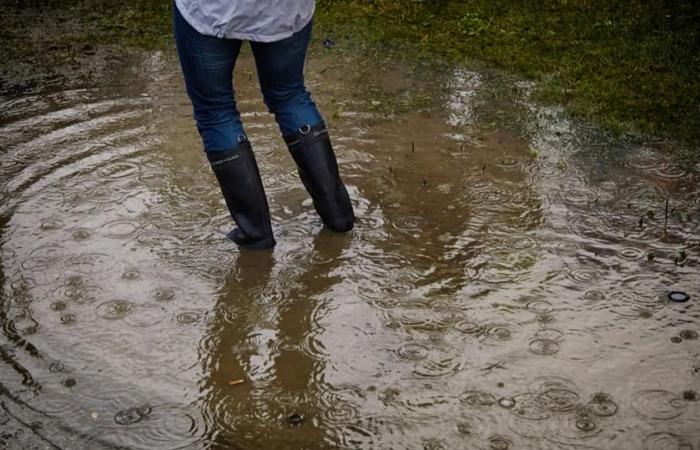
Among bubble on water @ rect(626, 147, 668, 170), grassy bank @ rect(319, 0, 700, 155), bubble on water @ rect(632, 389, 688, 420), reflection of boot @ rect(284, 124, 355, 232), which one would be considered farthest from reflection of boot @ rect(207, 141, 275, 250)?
grassy bank @ rect(319, 0, 700, 155)

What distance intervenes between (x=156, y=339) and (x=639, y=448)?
1892mm

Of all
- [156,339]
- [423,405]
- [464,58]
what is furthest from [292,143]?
[464,58]

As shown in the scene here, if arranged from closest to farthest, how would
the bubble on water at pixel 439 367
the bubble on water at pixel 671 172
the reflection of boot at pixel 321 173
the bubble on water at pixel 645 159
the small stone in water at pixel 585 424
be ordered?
the small stone in water at pixel 585 424
the bubble on water at pixel 439 367
the reflection of boot at pixel 321 173
the bubble on water at pixel 671 172
the bubble on water at pixel 645 159

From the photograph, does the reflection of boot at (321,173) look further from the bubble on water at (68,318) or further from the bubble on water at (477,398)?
the bubble on water at (477,398)

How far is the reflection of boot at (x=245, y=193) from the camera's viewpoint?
4.25 meters

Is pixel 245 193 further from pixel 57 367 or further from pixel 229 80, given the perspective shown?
pixel 57 367

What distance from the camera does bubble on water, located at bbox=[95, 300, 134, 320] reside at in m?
3.91

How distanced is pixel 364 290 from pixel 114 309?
1.07m

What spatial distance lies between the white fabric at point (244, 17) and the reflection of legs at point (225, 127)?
0.07 metres

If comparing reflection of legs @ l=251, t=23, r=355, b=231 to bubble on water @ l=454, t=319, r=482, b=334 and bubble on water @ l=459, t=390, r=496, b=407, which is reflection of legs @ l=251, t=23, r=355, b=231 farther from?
bubble on water @ l=459, t=390, r=496, b=407

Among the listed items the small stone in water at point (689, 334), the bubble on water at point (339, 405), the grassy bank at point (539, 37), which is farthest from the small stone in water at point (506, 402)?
the grassy bank at point (539, 37)

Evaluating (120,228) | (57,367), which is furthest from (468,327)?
(120,228)

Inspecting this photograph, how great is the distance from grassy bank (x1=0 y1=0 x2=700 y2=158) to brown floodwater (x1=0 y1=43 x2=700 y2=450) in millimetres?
458

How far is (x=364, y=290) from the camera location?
161 inches
